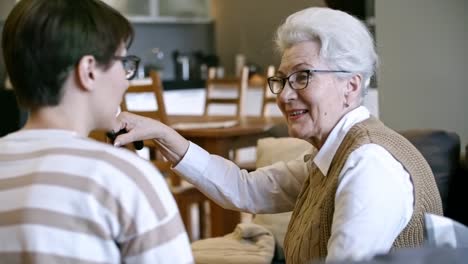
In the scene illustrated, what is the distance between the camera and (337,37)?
173 cm

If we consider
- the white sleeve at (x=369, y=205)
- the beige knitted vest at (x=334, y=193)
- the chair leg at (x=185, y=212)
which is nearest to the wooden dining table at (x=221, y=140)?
the chair leg at (x=185, y=212)

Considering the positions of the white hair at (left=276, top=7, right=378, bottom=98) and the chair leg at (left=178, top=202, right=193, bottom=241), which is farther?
the chair leg at (left=178, top=202, right=193, bottom=241)

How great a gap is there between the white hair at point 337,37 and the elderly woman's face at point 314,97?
0.02 meters

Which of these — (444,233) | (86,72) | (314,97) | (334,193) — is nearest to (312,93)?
(314,97)

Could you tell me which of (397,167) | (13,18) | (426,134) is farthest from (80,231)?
(426,134)

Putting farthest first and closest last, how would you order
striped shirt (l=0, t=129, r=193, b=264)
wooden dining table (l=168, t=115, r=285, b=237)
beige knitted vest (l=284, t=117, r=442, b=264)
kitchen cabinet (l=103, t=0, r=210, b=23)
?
kitchen cabinet (l=103, t=0, r=210, b=23) < wooden dining table (l=168, t=115, r=285, b=237) < beige knitted vest (l=284, t=117, r=442, b=264) < striped shirt (l=0, t=129, r=193, b=264)

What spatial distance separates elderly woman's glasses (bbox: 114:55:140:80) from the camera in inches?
46.3

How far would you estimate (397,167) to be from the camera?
1580mm

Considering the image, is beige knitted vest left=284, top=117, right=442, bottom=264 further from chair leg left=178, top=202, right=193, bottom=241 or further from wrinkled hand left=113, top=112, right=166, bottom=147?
chair leg left=178, top=202, right=193, bottom=241

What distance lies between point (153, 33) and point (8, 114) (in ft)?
9.72

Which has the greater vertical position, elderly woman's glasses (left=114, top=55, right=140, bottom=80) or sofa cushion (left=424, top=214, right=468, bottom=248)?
elderly woman's glasses (left=114, top=55, right=140, bottom=80)

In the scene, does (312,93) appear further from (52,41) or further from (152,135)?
(52,41)

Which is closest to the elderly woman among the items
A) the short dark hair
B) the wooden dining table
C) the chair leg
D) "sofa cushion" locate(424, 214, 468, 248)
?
"sofa cushion" locate(424, 214, 468, 248)

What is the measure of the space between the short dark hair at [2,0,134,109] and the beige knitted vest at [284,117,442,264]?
676mm
